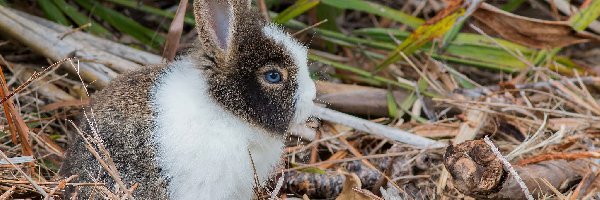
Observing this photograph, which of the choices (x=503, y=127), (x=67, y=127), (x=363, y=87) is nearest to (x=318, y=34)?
(x=363, y=87)

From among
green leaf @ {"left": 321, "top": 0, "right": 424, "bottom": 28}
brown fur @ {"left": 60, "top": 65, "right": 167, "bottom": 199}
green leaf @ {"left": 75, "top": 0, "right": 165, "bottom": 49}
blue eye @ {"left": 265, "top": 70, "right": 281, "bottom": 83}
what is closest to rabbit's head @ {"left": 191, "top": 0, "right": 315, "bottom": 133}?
blue eye @ {"left": 265, "top": 70, "right": 281, "bottom": 83}

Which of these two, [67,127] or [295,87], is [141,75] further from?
[67,127]

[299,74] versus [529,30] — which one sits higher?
[299,74]

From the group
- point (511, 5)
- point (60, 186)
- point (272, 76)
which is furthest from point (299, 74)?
point (511, 5)

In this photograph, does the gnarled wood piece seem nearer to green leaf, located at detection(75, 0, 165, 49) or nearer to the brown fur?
the brown fur

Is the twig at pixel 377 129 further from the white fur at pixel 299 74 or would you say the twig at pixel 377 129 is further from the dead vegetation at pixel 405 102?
the white fur at pixel 299 74

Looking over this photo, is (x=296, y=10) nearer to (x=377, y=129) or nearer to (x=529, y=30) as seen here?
(x=377, y=129)
